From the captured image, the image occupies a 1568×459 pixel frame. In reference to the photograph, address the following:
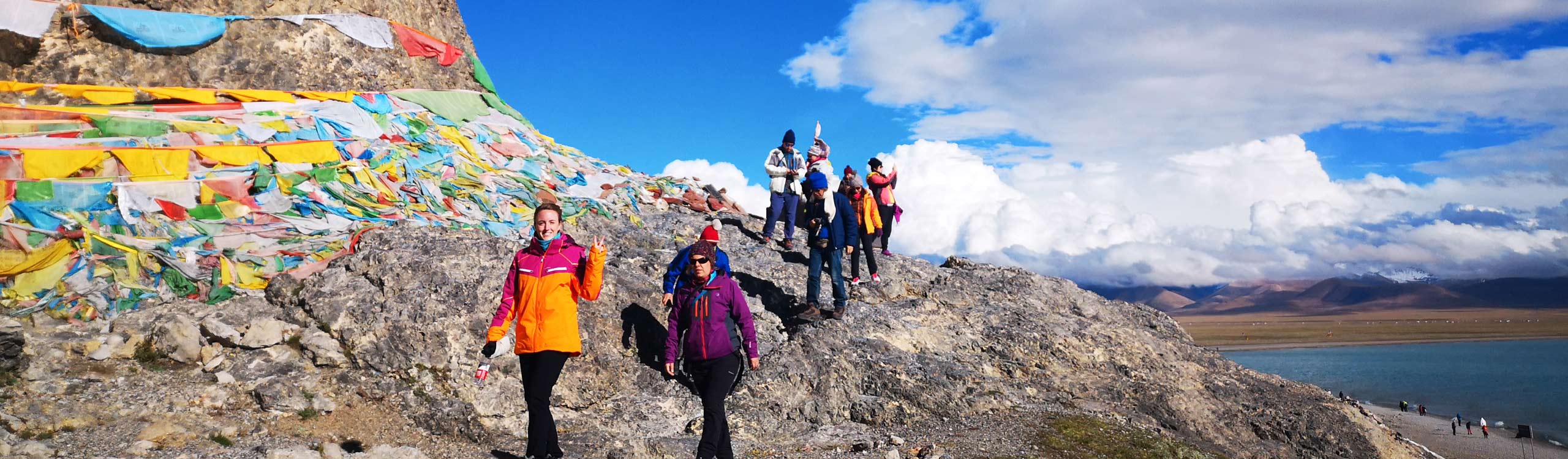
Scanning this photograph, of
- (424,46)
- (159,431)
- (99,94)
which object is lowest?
(159,431)

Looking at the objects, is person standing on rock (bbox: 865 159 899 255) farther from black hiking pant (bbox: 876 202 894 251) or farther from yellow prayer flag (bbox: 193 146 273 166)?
yellow prayer flag (bbox: 193 146 273 166)

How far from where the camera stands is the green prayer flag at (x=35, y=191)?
34.3 feet

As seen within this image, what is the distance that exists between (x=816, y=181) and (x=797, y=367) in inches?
170

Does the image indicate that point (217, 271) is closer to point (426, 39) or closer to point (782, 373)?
point (782, 373)

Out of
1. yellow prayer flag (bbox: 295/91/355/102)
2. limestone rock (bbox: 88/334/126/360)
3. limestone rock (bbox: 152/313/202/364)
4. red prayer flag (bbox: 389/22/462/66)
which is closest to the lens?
limestone rock (bbox: 88/334/126/360)

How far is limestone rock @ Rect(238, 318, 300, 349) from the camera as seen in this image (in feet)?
31.9

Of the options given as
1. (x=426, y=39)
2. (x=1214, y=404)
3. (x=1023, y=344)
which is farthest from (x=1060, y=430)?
(x=426, y=39)

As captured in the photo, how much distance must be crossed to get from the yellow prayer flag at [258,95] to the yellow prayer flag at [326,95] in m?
0.29

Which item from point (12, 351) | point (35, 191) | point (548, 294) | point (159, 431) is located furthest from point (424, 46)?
point (548, 294)

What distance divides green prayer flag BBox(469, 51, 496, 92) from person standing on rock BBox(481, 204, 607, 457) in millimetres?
14388

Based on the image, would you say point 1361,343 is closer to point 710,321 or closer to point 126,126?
point 710,321

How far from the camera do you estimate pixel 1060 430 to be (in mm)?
10117

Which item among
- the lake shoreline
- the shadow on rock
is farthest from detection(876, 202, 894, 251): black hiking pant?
the lake shoreline

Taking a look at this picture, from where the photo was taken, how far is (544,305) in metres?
7.08
